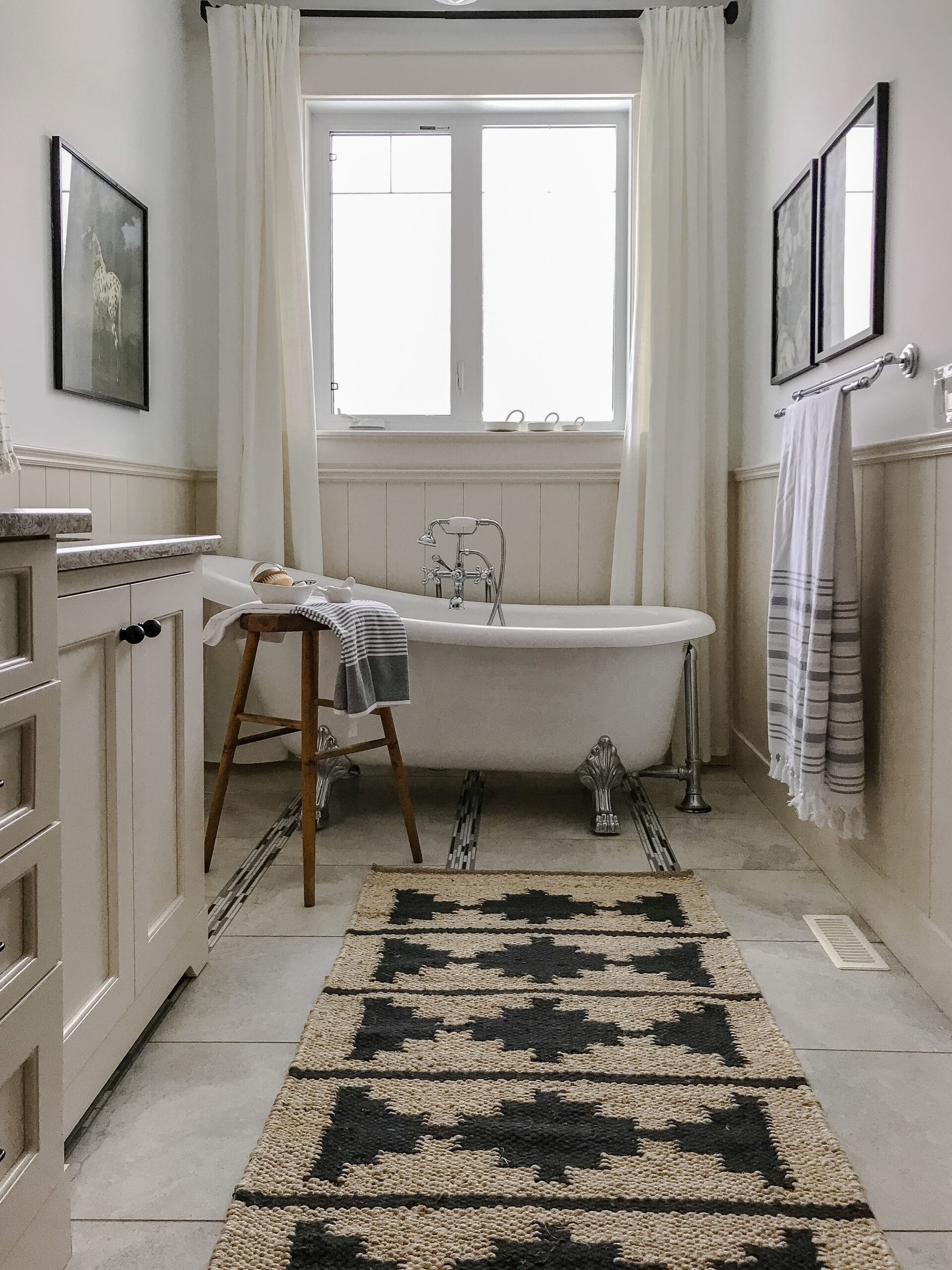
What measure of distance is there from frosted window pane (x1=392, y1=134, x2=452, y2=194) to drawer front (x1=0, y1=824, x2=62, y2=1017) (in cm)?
315

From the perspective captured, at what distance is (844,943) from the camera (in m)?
2.11

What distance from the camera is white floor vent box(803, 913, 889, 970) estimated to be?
2.00 m

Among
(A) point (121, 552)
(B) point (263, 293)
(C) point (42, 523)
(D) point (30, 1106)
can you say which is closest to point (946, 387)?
(A) point (121, 552)

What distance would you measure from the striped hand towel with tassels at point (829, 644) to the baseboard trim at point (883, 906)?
12 centimetres

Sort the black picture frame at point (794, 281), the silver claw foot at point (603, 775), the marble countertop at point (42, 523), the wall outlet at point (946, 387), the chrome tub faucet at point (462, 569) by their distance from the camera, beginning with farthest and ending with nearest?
1. the chrome tub faucet at point (462, 569)
2. the silver claw foot at point (603, 775)
3. the black picture frame at point (794, 281)
4. the wall outlet at point (946, 387)
5. the marble countertop at point (42, 523)

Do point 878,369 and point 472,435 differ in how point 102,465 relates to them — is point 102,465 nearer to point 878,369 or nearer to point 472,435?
point 472,435

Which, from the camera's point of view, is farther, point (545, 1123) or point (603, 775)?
point (603, 775)

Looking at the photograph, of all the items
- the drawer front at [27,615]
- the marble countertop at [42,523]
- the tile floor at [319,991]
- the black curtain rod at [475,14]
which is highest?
the black curtain rod at [475,14]

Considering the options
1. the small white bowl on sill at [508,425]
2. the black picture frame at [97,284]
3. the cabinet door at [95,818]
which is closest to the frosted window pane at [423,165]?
the small white bowl on sill at [508,425]

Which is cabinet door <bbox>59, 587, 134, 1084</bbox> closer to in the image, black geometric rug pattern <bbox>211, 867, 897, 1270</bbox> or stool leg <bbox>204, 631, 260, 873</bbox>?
black geometric rug pattern <bbox>211, 867, 897, 1270</bbox>

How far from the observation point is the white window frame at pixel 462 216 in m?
3.62

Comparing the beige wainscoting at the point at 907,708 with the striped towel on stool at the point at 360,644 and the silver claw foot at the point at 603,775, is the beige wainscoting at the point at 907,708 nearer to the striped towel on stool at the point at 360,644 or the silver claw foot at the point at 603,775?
the silver claw foot at the point at 603,775

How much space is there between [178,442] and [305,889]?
6.35 feet

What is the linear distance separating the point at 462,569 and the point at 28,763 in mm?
2397
